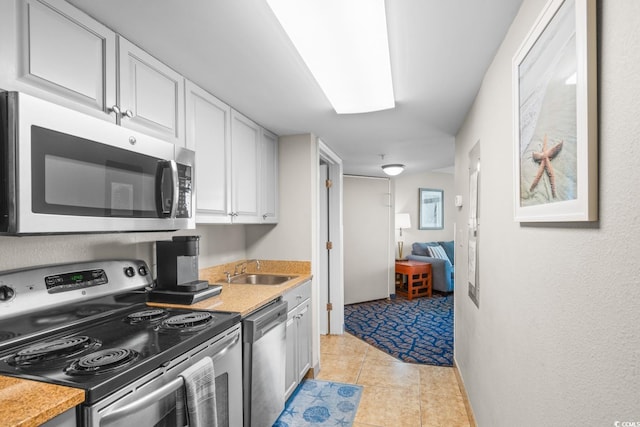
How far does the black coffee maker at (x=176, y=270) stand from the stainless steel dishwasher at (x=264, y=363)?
1.23 feet

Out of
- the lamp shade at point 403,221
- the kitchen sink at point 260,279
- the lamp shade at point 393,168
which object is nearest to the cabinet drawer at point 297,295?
the kitchen sink at point 260,279

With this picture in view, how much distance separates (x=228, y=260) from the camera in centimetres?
283

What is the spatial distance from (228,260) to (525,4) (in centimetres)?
253

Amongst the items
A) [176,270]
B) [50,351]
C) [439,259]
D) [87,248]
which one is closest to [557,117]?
[50,351]

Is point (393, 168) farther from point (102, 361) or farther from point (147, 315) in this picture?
point (102, 361)

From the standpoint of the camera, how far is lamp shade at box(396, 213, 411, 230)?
21.2ft

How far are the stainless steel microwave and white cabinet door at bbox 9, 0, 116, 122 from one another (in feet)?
0.25

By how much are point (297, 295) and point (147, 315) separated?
120 cm

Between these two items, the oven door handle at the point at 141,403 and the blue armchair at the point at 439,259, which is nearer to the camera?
the oven door handle at the point at 141,403

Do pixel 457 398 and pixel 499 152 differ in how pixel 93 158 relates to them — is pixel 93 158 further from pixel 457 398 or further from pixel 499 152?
pixel 457 398

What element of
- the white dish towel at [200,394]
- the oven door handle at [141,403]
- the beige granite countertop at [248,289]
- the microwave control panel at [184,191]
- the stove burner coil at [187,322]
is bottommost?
the white dish towel at [200,394]

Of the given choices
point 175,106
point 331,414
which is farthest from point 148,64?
point 331,414

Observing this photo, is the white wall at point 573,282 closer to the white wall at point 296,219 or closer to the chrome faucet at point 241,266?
the white wall at point 296,219

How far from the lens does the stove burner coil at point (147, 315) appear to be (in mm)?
1546
